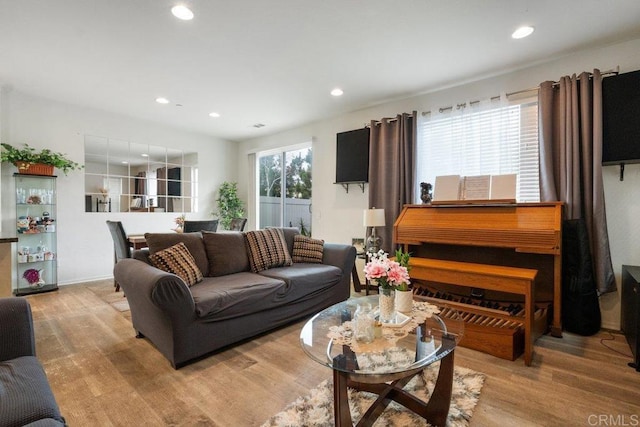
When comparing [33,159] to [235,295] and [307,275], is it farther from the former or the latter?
[307,275]

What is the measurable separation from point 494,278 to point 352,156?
2.60m

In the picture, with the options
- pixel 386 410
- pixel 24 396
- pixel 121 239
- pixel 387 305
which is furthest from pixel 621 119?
pixel 121 239

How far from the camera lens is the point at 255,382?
1.95 meters

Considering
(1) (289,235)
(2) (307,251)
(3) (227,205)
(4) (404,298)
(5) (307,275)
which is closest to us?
(4) (404,298)

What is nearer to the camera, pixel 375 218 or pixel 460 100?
pixel 460 100

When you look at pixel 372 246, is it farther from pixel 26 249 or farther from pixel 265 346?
pixel 26 249

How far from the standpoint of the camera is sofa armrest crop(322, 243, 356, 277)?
3.46 m

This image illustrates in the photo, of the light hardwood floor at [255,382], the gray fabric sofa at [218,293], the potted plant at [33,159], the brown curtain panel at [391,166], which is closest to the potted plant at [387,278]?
the light hardwood floor at [255,382]

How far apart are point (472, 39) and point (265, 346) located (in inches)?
124

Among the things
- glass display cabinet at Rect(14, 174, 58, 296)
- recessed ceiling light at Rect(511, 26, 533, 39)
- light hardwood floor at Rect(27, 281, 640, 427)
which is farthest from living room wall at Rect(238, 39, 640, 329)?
glass display cabinet at Rect(14, 174, 58, 296)

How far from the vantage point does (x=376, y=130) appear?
4188mm

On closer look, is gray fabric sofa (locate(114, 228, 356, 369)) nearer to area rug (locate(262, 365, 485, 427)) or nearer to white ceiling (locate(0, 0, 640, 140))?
area rug (locate(262, 365, 485, 427))

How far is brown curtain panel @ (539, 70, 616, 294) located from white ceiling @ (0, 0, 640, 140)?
0.42 meters

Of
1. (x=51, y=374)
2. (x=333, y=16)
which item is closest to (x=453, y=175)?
(x=333, y=16)
